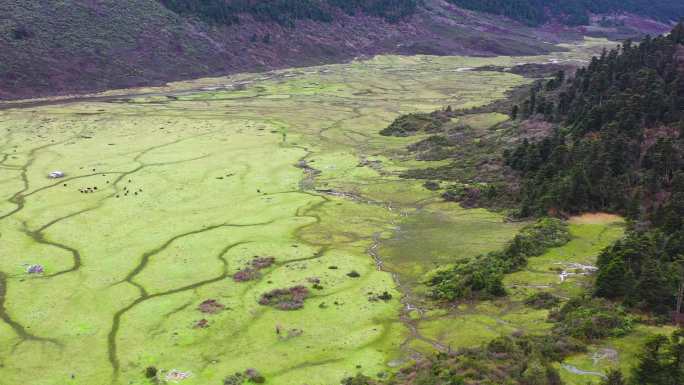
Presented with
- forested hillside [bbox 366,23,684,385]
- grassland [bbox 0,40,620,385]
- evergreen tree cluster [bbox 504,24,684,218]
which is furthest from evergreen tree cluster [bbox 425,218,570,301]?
evergreen tree cluster [bbox 504,24,684,218]

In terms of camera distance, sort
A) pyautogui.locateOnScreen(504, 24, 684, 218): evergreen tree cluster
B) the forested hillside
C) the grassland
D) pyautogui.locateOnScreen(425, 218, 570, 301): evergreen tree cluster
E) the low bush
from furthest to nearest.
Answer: pyautogui.locateOnScreen(504, 24, 684, 218): evergreen tree cluster, pyautogui.locateOnScreen(425, 218, 570, 301): evergreen tree cluster, the grassland, the low bush, the forested hillside

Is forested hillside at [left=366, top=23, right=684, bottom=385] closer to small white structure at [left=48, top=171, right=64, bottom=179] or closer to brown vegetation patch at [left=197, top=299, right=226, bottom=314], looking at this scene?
brown vegetation patch at [left=197, top=299, right=226, bottom=314]

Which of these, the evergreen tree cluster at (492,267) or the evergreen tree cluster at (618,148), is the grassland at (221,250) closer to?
the evergreen tree cluster at (492,267)

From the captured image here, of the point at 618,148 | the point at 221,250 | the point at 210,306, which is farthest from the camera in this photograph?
the point at 618,148

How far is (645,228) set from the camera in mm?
63156

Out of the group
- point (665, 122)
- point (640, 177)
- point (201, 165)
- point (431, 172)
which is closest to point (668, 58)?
A: point (665, 122)

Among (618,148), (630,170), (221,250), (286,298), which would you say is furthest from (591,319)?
(618,148)

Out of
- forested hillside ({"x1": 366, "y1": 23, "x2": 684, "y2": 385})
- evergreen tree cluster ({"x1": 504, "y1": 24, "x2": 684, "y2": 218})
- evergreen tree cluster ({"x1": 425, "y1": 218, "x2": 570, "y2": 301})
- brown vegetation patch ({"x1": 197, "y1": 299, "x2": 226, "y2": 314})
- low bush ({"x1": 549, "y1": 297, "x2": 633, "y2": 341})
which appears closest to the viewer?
forested hillside ({"x1": 366, "y1": 23, "x2": 684, "y2": 385})

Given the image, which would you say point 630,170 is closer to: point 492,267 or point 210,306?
point 492,267

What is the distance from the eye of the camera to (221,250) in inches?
2354

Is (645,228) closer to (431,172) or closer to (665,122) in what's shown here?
(665,122)

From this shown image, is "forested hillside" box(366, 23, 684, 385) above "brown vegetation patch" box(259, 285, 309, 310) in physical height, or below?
above

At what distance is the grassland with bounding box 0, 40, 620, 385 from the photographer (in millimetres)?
42219

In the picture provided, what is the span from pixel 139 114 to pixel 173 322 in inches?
3752
